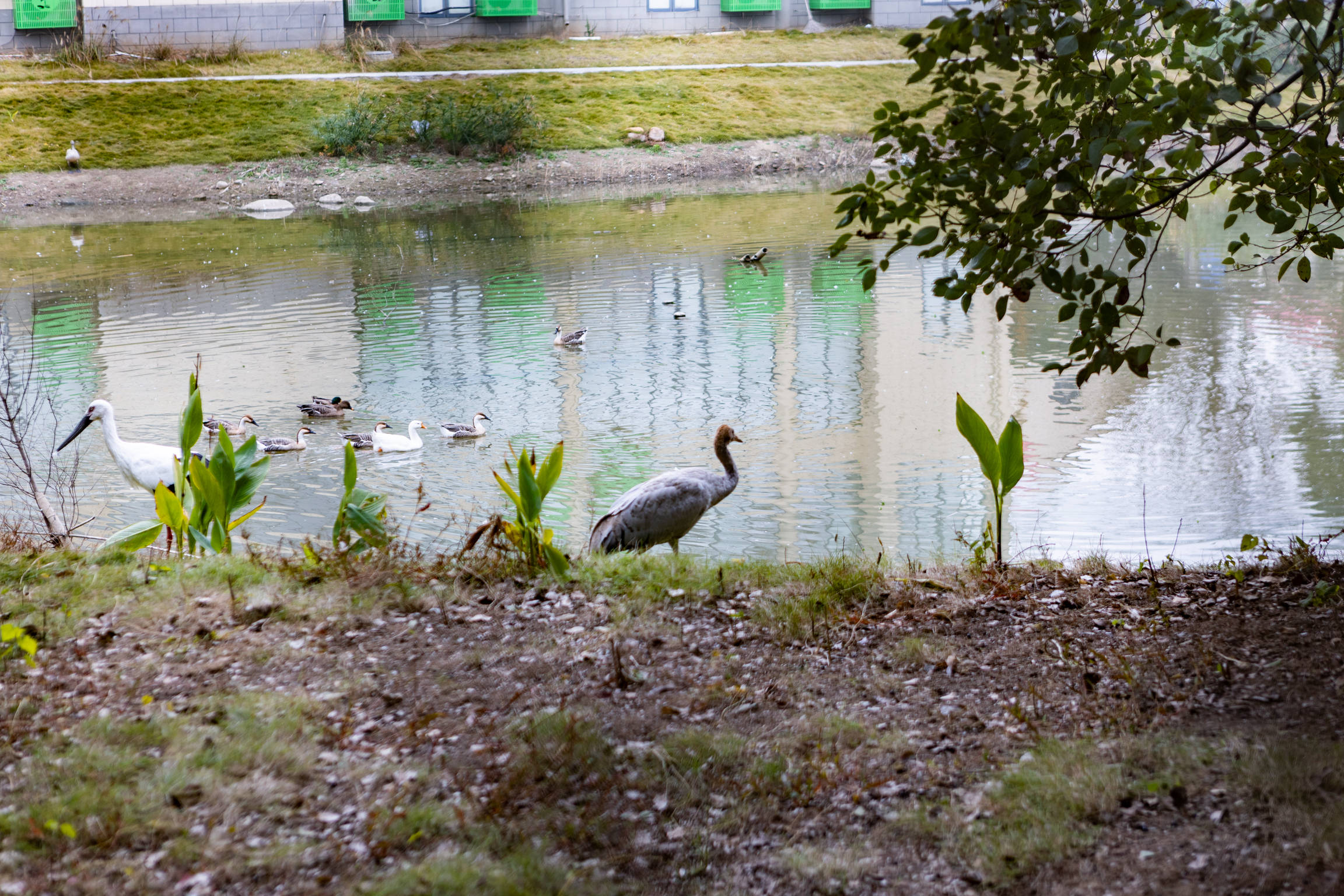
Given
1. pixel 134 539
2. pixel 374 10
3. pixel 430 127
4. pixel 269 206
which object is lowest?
pixel 134 539

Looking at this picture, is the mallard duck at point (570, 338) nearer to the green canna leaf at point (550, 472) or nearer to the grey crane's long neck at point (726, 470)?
the grey crane's long neck at point (726, 470)

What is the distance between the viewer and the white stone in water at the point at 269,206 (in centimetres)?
3139

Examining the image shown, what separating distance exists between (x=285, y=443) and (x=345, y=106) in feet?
93.7

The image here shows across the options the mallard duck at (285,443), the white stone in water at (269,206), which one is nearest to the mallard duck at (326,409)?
the mallard duck at (285,443)

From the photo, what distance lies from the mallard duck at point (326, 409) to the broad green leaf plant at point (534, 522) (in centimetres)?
659

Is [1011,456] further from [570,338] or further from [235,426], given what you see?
[570,338]

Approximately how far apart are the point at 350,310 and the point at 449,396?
18.9 feet

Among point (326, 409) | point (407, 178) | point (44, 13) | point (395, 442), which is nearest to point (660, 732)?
point (395, 442)

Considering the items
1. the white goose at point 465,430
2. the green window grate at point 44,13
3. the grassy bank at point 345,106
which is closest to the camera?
the white goose at point 465,430

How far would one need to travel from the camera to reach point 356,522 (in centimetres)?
639

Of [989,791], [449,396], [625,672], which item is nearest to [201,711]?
[625,672]

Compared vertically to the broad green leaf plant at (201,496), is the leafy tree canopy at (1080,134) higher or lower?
higher

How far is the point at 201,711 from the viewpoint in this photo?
4.55m

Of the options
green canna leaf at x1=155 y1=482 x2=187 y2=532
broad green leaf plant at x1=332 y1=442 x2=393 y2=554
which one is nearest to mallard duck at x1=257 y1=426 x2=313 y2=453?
green canna leaf at x1=155 y1=482 x2=187 y2=532
